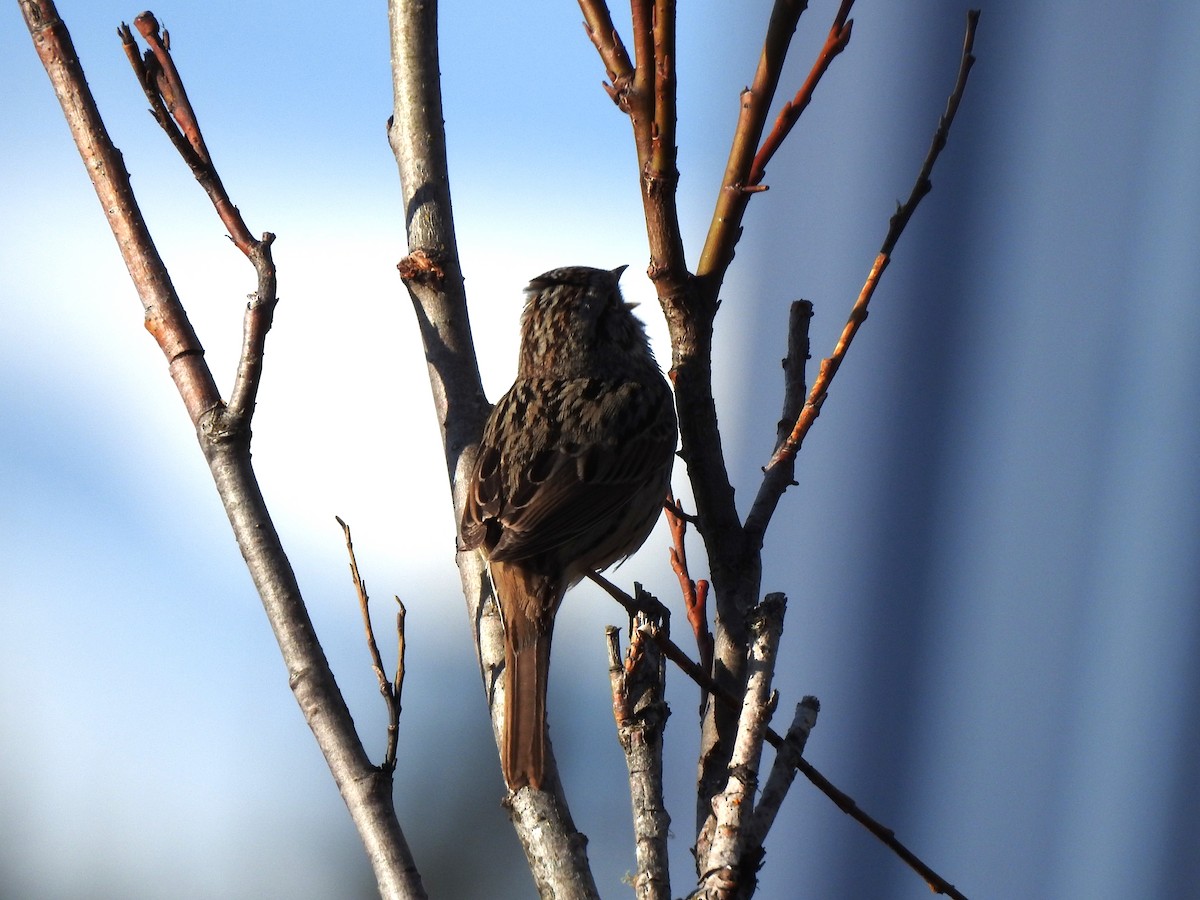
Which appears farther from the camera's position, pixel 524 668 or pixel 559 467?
pixel 559 467

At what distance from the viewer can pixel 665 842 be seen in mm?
1853

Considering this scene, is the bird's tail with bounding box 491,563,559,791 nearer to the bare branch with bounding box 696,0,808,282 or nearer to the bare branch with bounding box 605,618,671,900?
the bare branch with bounding box 605,618,671,900

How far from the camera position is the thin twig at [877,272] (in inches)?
91.7

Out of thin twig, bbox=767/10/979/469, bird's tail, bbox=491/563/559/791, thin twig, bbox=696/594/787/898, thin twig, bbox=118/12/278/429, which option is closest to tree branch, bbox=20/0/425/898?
thin twig, bbox=118/12/278/429

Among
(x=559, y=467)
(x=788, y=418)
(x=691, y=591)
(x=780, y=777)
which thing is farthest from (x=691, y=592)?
(x=559, y=467)

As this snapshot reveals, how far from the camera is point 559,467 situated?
12.7ft

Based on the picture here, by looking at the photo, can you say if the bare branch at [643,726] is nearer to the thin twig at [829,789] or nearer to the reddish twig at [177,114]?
the thin twig at [829,789]

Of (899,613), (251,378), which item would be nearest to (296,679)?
(251,378)

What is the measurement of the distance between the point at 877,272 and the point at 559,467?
1648mm

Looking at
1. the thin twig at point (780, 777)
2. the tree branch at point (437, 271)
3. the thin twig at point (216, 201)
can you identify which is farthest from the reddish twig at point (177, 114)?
the thin twig at point (780, 777)

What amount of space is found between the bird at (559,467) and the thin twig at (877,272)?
29.0 inches

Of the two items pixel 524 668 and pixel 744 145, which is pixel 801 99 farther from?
pixel 524 668

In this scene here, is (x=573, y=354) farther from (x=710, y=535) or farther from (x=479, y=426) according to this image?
(x=710, y=535)

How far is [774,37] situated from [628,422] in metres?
2.06
